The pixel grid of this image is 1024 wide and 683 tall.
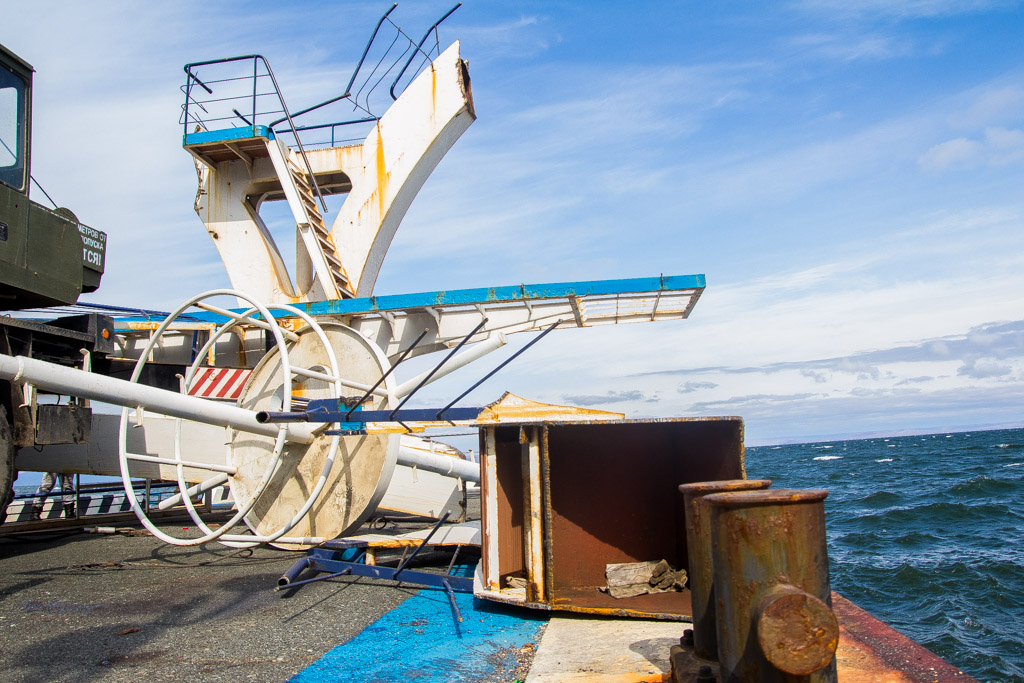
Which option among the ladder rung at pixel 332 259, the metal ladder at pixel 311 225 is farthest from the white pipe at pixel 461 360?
the ladder rung at pixel 332 259

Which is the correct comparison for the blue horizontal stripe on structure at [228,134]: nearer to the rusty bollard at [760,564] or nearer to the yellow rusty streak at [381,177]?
the yellow rusty streak at [381,177]

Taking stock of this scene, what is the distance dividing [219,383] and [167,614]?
4931 mm

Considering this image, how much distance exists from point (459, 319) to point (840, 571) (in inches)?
365

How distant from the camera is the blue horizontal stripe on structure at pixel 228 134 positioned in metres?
11.1

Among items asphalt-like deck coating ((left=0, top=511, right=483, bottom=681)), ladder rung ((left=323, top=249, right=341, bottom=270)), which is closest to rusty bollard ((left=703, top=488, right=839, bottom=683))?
asphalt-like deck coating ((left=0, top=511, right=483, bottom=681))

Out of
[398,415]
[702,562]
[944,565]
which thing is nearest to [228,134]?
[398,415]

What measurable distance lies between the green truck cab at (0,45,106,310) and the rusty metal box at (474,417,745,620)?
5.40 m

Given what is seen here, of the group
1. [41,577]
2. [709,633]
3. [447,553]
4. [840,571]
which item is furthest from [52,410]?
[840,571]

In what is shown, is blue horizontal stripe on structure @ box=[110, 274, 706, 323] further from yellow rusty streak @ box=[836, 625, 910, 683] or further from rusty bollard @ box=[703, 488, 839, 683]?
rusty bollard @ box=[703, 488, 839, 683]

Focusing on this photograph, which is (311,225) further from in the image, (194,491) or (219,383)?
(194,491)

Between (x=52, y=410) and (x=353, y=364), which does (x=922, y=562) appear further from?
(x=52, y=410)

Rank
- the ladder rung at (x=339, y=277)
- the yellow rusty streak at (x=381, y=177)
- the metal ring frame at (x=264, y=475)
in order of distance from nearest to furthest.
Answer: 1. the metal ring frame at (x=264, y=475)
2. the ladder rung at (x=339, y=277)
3. the yellow rusty streak at (x=381, y=177)

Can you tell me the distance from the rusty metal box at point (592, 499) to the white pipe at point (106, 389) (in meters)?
2.65

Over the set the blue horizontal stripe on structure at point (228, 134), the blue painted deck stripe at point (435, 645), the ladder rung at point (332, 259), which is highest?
the blue horizontal stripe on structure at point (228, 134)
